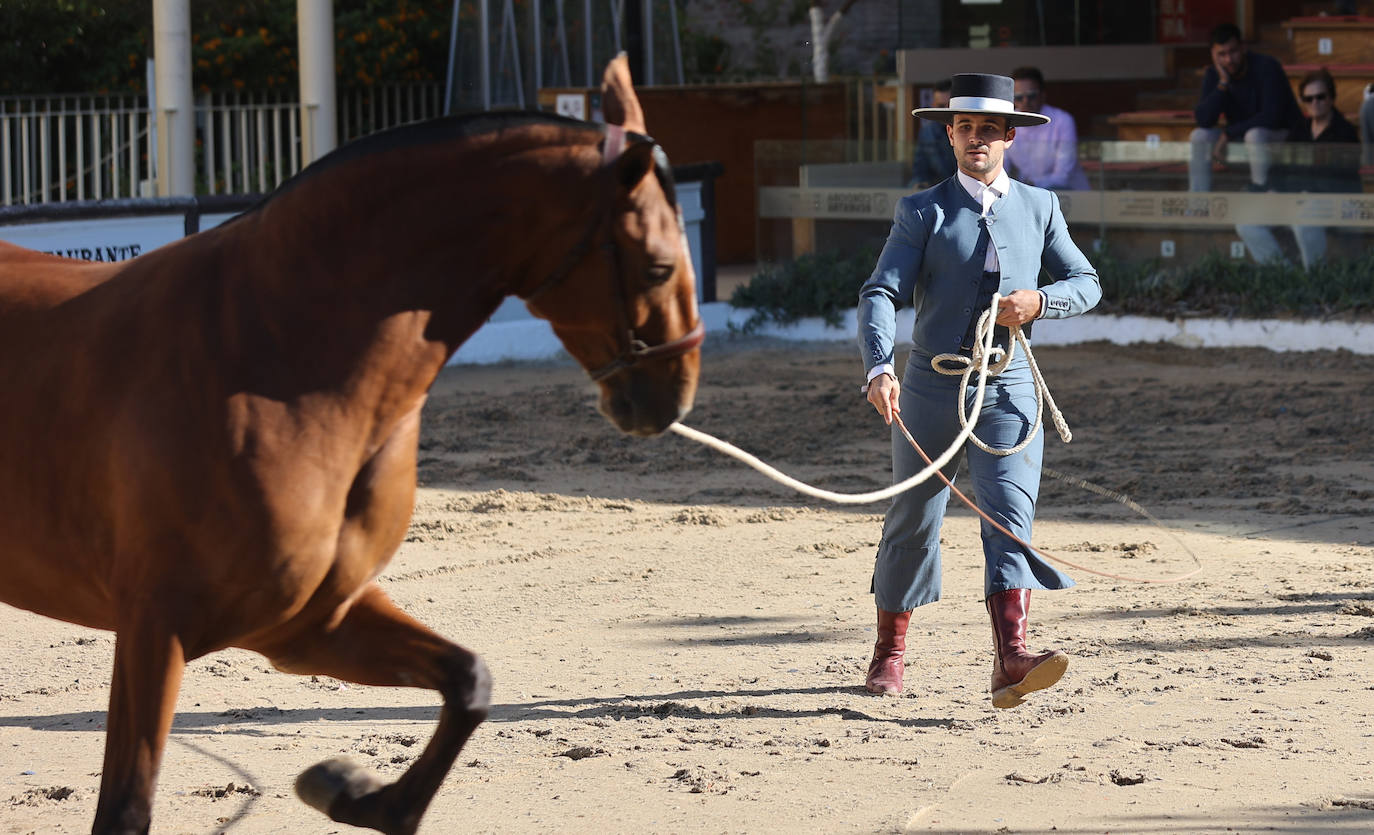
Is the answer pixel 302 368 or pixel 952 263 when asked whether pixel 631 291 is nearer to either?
pixel 302 368

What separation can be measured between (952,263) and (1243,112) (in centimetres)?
899

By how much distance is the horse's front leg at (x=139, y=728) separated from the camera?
307 centimetres

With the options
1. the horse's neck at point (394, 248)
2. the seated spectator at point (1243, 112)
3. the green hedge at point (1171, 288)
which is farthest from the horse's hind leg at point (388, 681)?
the seated spectator at point (1243, 112)

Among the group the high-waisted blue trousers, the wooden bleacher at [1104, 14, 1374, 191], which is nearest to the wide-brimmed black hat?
the high-waisted blue trousers

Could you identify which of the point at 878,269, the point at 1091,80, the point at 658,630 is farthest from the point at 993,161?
the point at 1091,80

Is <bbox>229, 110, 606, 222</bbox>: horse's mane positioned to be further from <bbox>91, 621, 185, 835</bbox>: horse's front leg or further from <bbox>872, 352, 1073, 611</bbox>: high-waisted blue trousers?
<bbox>872, 352, 1073, 611</bbox>: high-waisted blue trousers

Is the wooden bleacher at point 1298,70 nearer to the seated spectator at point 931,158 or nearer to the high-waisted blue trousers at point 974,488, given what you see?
the seated spectator at point 931,158

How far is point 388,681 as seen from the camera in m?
3.62

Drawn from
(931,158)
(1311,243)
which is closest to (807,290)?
(931,158)

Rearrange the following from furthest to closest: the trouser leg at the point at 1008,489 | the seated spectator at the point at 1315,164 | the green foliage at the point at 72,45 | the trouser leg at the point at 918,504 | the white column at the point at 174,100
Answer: the green foliage at the point at 72,45
the white column at the point at 174,100
the seated spectator at the point at 1315,164
the trouser leg at the point at 918,504
the trouser leg at the point at 1008,489

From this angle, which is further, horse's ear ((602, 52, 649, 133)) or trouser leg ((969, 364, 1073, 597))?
trouser leg ((969, 364, 1073, 597))

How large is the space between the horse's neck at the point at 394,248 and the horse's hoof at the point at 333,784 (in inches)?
35.7

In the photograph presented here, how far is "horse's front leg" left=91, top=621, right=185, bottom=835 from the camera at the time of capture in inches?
121

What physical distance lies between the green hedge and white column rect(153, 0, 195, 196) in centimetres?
464
